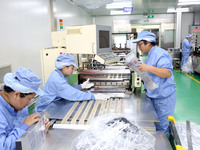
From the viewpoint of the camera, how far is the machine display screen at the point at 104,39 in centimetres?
226

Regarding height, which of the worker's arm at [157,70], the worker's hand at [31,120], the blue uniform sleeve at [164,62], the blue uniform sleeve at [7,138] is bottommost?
the blue uniform sleeve at [7,138]

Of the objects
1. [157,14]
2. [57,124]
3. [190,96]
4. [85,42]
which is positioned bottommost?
[190,96]

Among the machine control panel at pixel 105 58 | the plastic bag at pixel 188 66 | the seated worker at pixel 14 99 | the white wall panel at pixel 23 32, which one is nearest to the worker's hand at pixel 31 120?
the seated worker at pixel 14 99

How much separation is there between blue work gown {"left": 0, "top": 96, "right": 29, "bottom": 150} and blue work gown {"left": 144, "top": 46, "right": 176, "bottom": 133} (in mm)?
1316

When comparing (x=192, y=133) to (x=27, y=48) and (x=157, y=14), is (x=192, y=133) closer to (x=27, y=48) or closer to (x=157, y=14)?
(x=27, y=48)

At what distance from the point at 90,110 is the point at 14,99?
69 centimetres

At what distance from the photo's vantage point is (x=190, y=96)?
4289mm

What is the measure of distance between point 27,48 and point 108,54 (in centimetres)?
153

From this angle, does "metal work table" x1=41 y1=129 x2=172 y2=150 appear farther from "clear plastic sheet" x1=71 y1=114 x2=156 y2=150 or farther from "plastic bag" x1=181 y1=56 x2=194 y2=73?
"plastic bag" x1=181 y1=56 x2=194 y2=73

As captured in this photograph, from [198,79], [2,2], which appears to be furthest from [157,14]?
[2,2]

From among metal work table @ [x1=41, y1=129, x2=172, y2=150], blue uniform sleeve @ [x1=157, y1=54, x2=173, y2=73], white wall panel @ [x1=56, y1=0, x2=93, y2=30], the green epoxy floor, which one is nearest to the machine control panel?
blue uniform sleeve @ [x1=157, y1=54, x2=173, y2=73]

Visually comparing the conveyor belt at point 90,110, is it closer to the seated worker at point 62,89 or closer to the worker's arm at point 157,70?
the seated worker at point 62,89

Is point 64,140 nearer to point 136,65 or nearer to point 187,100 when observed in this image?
point 136,65

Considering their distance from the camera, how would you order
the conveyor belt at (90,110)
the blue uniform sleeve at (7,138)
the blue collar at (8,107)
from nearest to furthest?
the blue uniform sleeve at (7,138) → the blue collar at (8,107) → the conveyor belt at (90,110)
